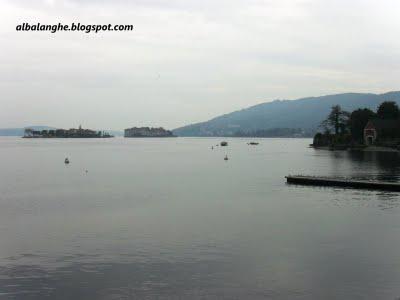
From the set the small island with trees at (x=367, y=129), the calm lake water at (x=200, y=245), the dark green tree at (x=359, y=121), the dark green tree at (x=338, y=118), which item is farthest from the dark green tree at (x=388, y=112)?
the calm lake water at (x=200, y=245)

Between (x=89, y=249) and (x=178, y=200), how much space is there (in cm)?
2245

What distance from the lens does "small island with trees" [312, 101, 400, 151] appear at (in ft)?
507

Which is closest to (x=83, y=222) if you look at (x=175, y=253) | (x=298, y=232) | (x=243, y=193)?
(x=175, y=253)

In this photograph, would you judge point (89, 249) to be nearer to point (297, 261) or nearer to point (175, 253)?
point (175, 253)

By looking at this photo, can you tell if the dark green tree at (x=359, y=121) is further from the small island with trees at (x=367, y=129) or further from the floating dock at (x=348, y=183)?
the floating dock at (x=348, y=183)

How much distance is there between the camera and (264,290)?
22.3 metres

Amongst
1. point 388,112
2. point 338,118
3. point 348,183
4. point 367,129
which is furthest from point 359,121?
point 348,183

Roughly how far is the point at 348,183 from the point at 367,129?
10552cm

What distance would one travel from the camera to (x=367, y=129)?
16262cm

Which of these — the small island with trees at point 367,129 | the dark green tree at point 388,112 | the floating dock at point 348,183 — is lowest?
the floating dock at point 348,183

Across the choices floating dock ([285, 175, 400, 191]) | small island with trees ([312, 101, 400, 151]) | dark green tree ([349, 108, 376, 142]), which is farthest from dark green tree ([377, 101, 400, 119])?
floating dock ([285, 175, 400, 191])

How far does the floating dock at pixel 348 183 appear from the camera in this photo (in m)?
58.9

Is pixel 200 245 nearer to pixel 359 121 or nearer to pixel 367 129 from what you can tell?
pixel 367 129

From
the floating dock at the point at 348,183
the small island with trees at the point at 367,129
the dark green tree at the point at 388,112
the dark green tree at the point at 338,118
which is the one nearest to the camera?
the floating dock at the point at 348,183
